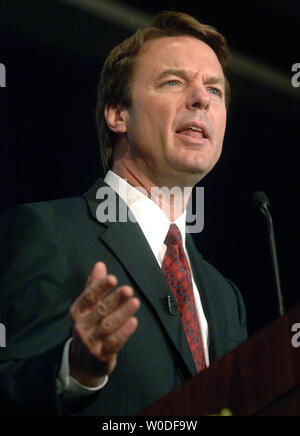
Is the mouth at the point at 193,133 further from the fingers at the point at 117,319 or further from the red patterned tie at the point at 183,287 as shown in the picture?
the fingers at the point at 117,319

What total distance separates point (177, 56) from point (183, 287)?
2.57 ft

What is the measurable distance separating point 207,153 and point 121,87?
1.37ft

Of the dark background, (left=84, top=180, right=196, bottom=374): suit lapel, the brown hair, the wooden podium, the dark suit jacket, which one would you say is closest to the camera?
the wooden podium

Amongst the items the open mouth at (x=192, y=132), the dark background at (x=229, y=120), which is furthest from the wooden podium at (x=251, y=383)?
the dark background at (x=229, y=120)

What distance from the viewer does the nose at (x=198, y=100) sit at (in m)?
2.15

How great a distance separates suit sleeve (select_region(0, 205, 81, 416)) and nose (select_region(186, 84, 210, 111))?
0.57m

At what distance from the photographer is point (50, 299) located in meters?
1.70

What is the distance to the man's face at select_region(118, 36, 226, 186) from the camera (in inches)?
83.7

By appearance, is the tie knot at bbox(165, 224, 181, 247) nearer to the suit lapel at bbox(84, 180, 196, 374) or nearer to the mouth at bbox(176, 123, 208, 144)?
the suit lapel at bbox(84, 180, 196, 374)

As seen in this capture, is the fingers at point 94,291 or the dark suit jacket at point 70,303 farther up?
the fingers at point 94,291

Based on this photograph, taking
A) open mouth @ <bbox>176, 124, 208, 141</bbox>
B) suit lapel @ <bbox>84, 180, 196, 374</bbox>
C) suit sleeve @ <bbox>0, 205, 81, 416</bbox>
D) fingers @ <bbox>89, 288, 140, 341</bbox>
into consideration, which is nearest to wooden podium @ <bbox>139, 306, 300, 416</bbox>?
fingers @ <bbox>89, 288, 140, 341</bbox>

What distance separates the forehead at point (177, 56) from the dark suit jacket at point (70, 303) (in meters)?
0.57
